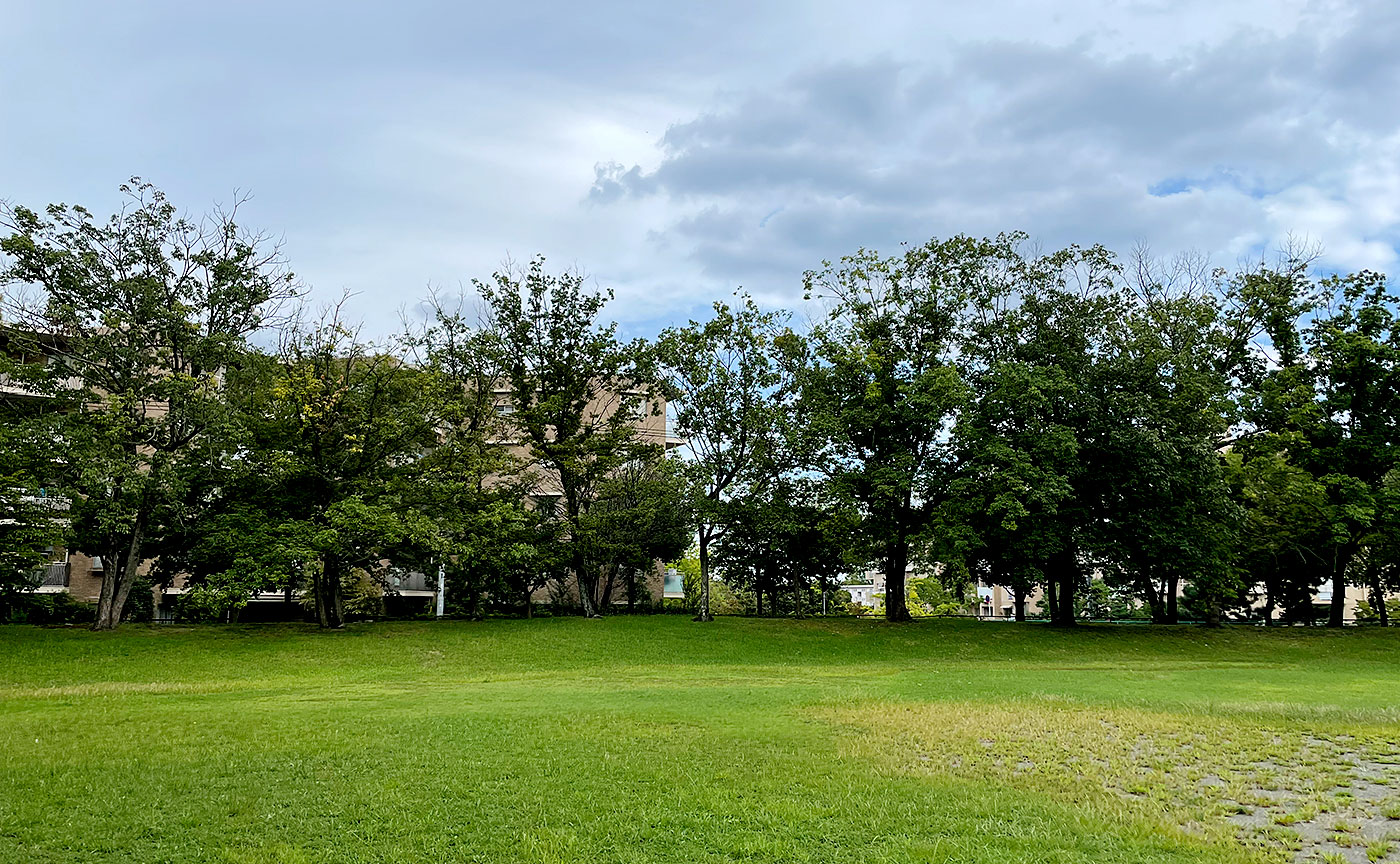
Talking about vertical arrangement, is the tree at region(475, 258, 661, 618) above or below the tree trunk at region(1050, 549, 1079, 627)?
above

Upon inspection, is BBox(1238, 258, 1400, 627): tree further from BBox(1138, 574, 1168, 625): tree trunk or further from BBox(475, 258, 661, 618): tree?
BBox(475, 258, 661, 618): tree

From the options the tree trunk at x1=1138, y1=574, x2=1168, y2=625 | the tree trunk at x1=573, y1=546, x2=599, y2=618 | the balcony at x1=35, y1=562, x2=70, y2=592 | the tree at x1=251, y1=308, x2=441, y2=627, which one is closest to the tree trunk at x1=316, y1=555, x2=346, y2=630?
the tree at x1=251, y1=308, x2=441, y2=627

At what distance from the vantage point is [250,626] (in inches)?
1227

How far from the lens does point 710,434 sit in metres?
36.5

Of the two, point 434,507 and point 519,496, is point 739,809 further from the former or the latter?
point 519,496

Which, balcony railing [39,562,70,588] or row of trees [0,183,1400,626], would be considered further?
balcony railing [39,562,70,588]

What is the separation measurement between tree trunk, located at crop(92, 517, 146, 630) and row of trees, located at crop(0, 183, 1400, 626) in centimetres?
9

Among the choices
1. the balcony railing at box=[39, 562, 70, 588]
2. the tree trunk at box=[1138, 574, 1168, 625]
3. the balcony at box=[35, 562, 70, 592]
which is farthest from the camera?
the tree trunk at box=[1138, 574, 1168, 625]

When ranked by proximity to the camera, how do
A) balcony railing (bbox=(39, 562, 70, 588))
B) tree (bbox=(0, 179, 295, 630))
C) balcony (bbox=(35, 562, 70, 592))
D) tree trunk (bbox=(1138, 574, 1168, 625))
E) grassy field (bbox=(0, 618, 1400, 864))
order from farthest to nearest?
tree trunk (bbox=(1138, 574, 1168, 625)), balcony railing (bbox=(39, 562, 70, 588)), balcony (bbox=(35, 562, 70, 592)), tree (bbox=(0, 179, 295, 630)), grassy field (bbox=(0, 618, 1400, 864))

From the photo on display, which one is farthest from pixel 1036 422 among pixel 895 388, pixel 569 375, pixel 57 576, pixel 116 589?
pixel 57 576

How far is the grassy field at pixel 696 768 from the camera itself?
729cm

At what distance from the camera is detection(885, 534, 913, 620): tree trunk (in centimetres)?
3747

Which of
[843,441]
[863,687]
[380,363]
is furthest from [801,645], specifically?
[380,363]

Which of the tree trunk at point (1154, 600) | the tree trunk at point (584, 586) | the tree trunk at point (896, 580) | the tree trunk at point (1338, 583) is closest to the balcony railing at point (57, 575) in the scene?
the tree trunk at point (584, 586)
